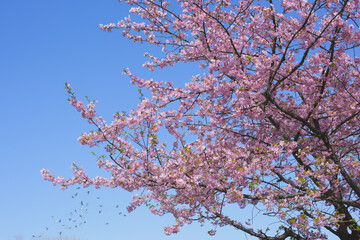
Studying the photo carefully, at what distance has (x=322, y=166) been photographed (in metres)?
8.45

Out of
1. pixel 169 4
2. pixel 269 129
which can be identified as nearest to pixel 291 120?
pixel 269 129

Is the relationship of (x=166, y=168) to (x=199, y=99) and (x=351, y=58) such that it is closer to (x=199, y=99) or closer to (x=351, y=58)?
(x=199, y=99)

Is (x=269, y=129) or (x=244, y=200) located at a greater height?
(x=269, y=129)

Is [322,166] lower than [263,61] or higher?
lower

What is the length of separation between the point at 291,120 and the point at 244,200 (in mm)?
2658

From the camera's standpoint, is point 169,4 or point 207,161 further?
point 169,4

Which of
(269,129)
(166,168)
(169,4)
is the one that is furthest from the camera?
(169,4)

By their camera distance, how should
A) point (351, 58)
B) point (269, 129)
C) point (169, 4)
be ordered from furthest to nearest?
point (169, 4) < point (269, 129) < point (351, 58)

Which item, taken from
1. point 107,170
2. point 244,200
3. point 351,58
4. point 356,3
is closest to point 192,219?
point 244,200

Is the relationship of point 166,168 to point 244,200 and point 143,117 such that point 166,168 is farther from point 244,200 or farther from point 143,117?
point 244,200

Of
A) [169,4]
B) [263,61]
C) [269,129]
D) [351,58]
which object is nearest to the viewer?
[263,61]

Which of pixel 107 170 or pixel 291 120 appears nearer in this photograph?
pixel 107 170

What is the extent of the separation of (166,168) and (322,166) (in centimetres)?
370

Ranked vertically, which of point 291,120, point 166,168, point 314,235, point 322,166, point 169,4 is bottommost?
point 314,235
